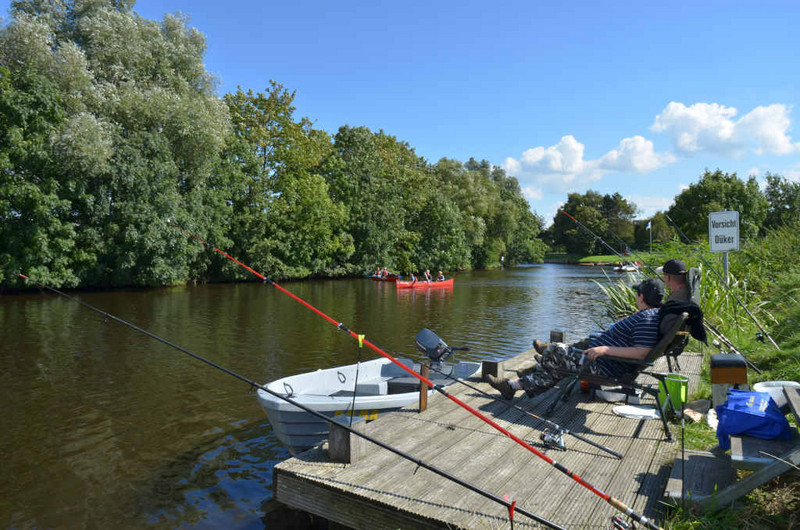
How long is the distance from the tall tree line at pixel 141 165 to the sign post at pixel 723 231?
2603 centimetres

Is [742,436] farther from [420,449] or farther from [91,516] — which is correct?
[91,516]

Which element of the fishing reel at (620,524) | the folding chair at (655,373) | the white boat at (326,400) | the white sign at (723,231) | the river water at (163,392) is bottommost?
the river water at (163,392)

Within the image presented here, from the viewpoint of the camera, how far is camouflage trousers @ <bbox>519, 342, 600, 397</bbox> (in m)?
5.45

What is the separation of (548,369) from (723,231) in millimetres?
5015

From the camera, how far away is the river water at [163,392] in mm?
6094

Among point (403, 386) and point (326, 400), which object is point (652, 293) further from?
point (326, 400)

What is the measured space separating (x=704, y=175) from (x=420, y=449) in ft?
215

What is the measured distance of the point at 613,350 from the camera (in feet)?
17.3

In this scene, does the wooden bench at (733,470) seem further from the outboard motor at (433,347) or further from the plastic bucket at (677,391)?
the outboard motor at (433,347)

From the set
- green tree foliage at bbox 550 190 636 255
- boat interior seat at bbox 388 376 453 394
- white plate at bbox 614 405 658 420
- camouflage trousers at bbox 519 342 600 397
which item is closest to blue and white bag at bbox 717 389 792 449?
camouflage trousers at bbox 519 342 600 397

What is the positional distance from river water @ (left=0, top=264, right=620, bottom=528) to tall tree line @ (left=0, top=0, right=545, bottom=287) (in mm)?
4562

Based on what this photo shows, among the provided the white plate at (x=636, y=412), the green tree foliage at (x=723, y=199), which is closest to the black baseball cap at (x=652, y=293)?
the white plate at (x=636, y=412)

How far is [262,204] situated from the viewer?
38406 mm

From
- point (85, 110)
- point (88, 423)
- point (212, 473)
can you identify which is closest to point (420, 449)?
point (212, 473)
